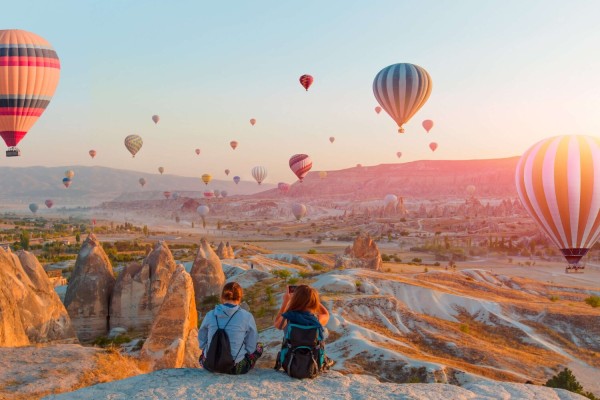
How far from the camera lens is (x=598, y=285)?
44.5 metres

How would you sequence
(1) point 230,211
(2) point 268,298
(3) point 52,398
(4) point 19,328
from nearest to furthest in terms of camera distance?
(3) point 52,398, (4) point 19,328, (2) point 268,298, (1) point 230,211

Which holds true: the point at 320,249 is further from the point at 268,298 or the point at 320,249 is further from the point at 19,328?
the point at 19,328

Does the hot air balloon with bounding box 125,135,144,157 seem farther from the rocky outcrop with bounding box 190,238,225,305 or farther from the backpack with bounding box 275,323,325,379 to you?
the backpack with bounding box 275,323,325,379

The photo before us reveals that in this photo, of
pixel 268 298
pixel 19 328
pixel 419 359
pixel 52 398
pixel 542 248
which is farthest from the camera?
pixel 542 248

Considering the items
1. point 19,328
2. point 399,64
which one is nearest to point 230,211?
point 399,64

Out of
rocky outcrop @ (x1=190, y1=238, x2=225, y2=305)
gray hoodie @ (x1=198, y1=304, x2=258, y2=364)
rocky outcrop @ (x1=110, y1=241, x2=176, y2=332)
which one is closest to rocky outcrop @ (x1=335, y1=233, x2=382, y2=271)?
rocky outcrop @ (x1=190, y1=238, x2=225, y2=305)

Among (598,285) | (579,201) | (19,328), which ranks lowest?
(598,285)

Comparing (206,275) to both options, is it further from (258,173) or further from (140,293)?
(258,173)

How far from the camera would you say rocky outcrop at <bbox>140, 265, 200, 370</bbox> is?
14.1 meters

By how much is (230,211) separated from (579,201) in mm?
143058

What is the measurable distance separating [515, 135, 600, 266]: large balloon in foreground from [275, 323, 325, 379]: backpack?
79.0ft

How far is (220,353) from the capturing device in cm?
760

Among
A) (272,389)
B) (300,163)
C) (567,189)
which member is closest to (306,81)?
(300,163)

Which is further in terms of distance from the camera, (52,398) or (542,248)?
(542,248)
